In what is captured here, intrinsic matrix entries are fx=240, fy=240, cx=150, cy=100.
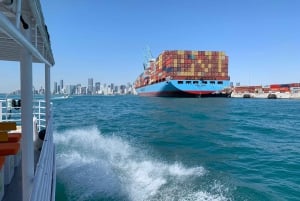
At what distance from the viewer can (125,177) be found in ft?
20.5

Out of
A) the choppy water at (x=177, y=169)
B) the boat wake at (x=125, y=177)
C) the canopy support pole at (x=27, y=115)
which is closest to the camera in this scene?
the canopy support pole at (x=27, y=115)

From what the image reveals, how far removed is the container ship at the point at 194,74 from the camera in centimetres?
5838

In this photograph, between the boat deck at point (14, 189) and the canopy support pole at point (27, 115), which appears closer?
the canopy support pole at point (27, 115)

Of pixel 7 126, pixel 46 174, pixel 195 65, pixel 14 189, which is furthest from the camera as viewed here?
pixel 195 65

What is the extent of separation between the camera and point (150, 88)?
79.1 m

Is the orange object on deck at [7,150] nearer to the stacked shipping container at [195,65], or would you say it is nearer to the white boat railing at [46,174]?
the white boat railing at [46,174]

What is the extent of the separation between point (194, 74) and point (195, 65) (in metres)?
2.91

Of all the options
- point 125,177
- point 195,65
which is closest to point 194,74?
point 195,65

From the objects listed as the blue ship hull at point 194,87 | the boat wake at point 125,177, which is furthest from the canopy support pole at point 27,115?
the blue ship hull at point 194,87

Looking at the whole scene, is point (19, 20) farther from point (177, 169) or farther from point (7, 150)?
point (177, 169)

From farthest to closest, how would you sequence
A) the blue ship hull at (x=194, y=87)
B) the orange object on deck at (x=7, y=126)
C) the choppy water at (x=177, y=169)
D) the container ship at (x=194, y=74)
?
1. the container ship at (x=194, y=74)
2. the blue ship hull at (x=194, y=87)
3. the choppy water at (x=177, y=169)
4. the orange object on deck at (x=7, y=126)

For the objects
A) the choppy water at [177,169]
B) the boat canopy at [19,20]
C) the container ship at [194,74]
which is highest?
the container ship at [194,74]

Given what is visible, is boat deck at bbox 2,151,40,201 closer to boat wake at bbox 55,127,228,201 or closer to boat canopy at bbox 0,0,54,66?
boat wake at bbox 55,127,228,201

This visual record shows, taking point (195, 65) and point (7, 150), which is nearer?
point (7, 150)
